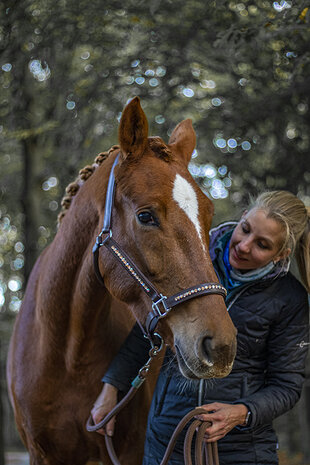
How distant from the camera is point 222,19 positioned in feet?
15.0

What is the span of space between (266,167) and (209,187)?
1.16 meters

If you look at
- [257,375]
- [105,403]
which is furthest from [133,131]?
[105,403]

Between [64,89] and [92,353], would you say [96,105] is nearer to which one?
[64,89]

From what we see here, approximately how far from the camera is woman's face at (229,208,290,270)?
234cm

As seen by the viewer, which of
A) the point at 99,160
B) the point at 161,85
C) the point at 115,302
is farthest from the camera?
the point at 161,85

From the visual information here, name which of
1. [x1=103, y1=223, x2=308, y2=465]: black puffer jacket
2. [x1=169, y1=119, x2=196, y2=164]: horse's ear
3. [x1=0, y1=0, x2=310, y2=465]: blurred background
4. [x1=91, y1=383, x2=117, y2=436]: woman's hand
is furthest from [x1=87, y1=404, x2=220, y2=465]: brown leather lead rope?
[x1=0, y1=0, x2=310, y2=465]: blurred background

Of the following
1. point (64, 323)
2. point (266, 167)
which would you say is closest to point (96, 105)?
point (266, 167)

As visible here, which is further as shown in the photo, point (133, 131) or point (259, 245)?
point (259, 245)

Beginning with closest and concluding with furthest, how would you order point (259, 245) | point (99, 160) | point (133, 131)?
point (133, 131) < point (259, 245) < point (99, 160)

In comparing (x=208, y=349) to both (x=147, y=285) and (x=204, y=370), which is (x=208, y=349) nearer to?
(x=204, y=370)

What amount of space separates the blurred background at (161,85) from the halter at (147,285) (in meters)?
2.04

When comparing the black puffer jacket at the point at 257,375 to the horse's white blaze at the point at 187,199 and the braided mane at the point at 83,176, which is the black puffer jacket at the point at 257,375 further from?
the braided mane at the point at 83,176

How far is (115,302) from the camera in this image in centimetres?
300

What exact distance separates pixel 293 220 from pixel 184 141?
2.31 ft
